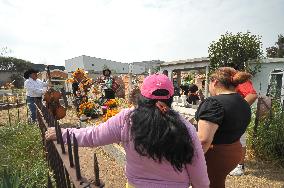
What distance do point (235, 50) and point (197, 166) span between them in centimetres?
1651

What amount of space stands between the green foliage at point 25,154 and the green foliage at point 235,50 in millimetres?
13329

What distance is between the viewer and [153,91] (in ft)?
5.50

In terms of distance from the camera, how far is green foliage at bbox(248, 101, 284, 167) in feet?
16.5

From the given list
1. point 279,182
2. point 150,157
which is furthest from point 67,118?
point 150,157

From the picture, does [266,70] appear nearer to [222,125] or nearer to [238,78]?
[238,78]

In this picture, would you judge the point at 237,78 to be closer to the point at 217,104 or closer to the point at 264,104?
the point at 217,104

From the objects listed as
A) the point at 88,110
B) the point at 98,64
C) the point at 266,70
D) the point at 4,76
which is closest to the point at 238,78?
the point at 88,110

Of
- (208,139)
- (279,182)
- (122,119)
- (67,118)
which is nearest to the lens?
(122,119)

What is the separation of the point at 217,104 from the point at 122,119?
1.08 m

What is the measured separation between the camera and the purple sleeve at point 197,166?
66.4 inches

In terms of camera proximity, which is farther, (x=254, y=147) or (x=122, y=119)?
(x=254, y=147)

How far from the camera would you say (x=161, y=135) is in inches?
62.6

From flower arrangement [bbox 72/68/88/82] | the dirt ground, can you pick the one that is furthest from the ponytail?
flower arrangement [bbox 72/68/88/82]

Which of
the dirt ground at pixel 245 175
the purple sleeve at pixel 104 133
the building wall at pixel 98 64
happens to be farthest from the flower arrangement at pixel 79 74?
the building wall at pixel 98 64
